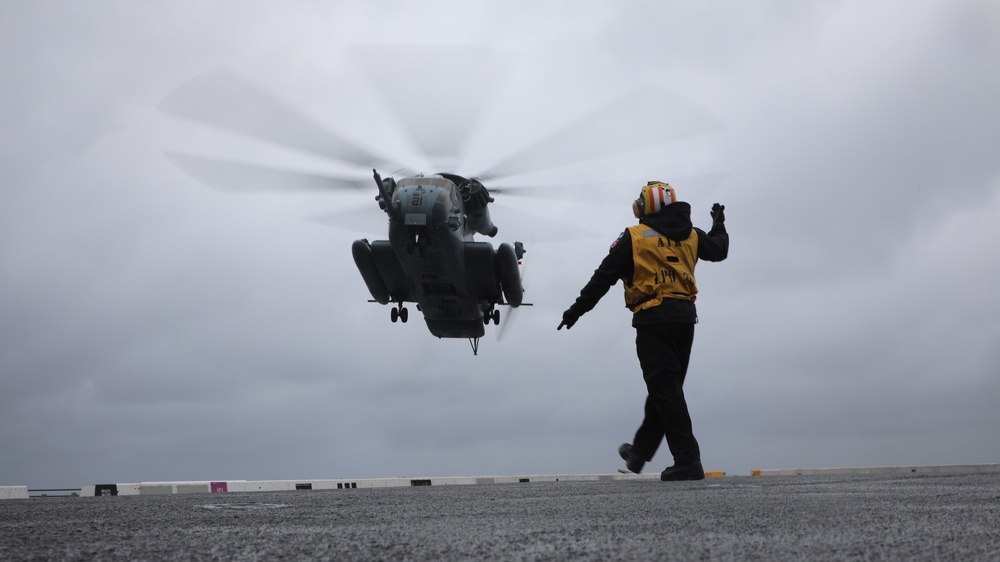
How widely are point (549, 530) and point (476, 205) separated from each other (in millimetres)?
16970

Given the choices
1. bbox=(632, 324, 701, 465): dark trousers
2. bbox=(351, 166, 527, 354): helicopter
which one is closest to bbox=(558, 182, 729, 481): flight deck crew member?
bbox=(632, 324, 701, 465): dark trousers

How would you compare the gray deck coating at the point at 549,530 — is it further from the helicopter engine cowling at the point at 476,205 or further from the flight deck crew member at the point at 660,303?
the helicopter engine cowling at the point at 476,205

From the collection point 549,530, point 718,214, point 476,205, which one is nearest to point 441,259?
point 476,205

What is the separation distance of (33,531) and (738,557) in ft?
8.07

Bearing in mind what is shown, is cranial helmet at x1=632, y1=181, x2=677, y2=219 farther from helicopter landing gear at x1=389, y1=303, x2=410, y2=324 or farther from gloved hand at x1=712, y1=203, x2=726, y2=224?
helicopter landing gear at x1=389, y1=303, x2=410, y2=324

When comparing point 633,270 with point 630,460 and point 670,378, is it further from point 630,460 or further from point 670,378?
point 630,460

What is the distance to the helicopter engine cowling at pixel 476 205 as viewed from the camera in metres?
19.5

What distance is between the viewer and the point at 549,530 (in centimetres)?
288

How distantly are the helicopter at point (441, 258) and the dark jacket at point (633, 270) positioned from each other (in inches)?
379

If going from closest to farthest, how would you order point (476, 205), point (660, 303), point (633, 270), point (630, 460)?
point (660, 303) → point (633, 270) → point (630, 460) → point (476, 205)

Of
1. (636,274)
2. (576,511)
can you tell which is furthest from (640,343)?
(576,511)

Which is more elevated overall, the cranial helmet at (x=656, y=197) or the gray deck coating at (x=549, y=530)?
the cranial helmet at (x=656, y=197)

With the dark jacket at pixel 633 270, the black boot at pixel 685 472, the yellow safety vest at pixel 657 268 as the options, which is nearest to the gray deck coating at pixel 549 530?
the black boot at pixel 685 472

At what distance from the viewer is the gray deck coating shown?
2.31 meters
